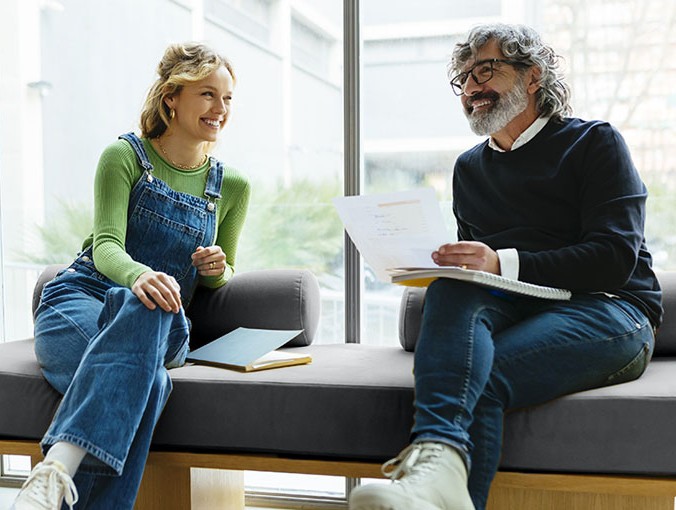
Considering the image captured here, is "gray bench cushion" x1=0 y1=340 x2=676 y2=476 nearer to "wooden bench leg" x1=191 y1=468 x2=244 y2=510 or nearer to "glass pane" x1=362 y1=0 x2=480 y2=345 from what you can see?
"wooden bench leg" x1=191 y1=468 x2=244 y2=510

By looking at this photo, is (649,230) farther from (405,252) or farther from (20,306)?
(20,306)

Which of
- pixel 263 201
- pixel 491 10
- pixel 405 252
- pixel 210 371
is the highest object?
pixel 491 10

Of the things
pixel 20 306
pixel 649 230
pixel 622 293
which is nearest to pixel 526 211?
pixel 622 293

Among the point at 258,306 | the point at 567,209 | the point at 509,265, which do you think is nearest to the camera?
the point at 509,265

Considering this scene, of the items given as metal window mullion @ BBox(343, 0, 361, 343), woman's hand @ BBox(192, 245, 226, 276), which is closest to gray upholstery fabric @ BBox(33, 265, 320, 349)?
woman's hand @ BBox(192, 245, 226, 276)

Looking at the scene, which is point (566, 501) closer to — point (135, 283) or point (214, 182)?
point (135, 283)

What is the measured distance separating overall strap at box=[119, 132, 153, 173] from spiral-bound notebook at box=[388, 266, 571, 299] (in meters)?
0.78

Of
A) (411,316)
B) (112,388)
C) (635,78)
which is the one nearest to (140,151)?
(112,388)

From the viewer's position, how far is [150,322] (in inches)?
70.3

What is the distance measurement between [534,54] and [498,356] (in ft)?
2.80

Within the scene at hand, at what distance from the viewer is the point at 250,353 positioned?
2.02 metres

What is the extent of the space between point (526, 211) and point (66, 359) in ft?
3.87

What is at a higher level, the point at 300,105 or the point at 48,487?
the point at 300,105

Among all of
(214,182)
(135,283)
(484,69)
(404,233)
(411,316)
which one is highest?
(484,69)
